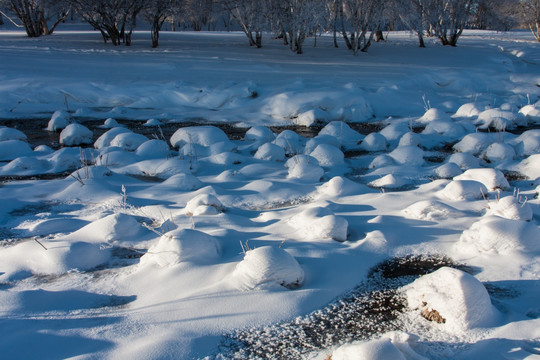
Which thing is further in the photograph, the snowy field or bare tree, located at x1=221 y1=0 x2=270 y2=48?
bare tree, located at x1=221 y1=0 x2=270 y2=48

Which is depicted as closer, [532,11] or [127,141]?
[127,141]

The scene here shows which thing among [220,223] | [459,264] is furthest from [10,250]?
[459,264]

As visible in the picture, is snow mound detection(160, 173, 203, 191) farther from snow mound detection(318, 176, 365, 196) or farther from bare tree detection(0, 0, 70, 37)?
bare tree detection(0, 0, 70, 37)

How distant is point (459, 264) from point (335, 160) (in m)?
2.80

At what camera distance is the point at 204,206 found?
3.73 metres

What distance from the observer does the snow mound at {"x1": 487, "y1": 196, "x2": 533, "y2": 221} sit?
3309mm

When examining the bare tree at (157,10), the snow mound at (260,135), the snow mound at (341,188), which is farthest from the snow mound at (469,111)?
the bare tree at (157,10)

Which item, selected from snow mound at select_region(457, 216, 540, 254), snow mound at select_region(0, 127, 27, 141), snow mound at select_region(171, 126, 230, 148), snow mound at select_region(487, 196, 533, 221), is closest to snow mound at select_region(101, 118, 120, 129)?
snow mound at select_region(0, 127, 27, 141)

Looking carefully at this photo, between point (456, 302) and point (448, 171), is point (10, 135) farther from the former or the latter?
point (456, 302)

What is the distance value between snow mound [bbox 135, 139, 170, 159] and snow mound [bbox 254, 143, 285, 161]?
46.8 inches

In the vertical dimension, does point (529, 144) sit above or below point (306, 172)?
above

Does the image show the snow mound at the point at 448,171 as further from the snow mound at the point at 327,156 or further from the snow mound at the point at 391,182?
the snow mound at the point at 327,156

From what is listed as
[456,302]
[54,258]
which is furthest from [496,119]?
[54,258]

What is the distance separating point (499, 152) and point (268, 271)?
13.7 feet
